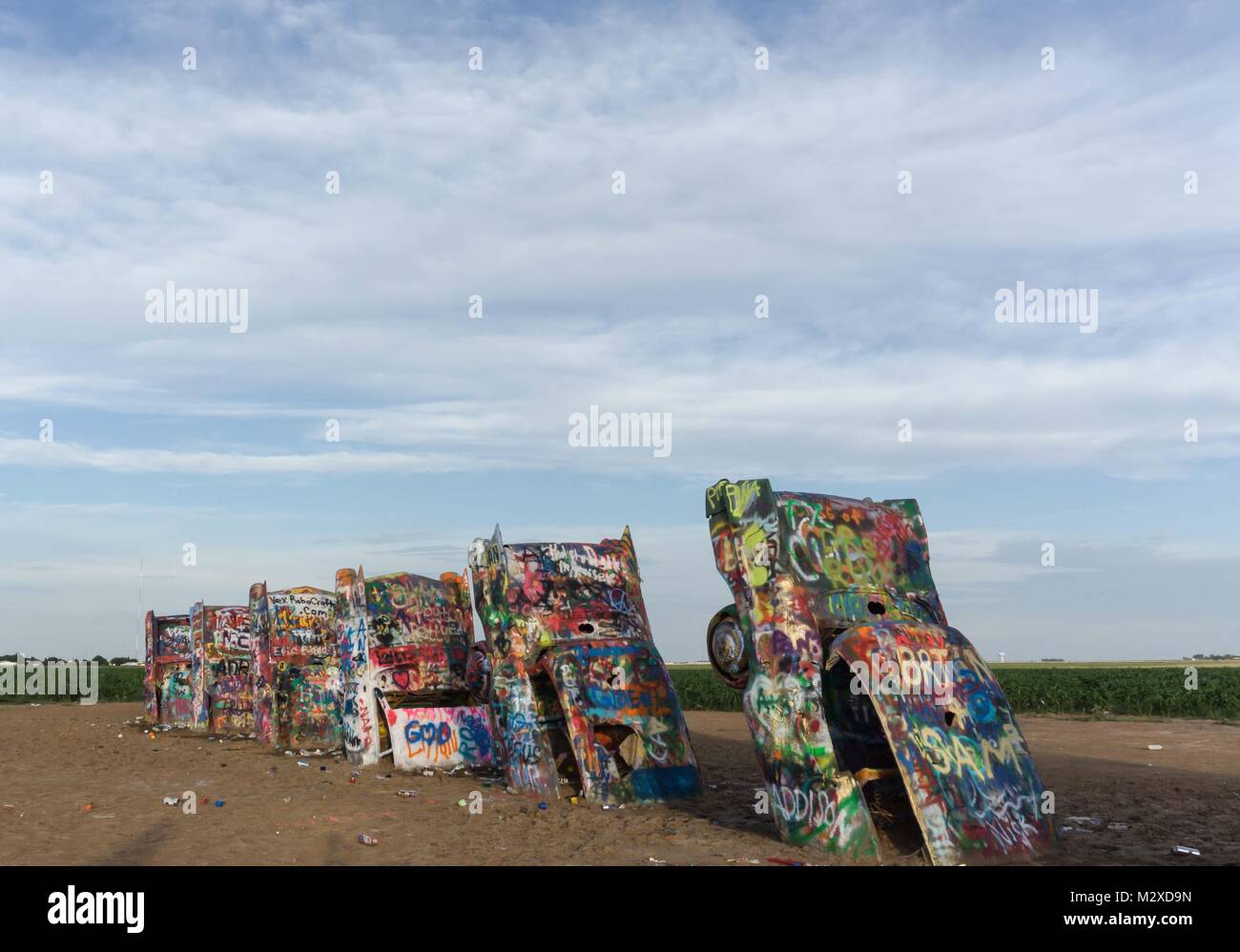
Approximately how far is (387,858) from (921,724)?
569cm

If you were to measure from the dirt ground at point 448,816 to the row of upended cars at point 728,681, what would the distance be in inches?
21.7

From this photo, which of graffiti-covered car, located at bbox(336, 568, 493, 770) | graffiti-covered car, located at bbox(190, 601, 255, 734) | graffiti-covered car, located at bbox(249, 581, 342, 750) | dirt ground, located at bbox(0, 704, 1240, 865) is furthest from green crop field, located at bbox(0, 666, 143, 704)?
graffiti-covered car, located at bbox(336, 568, 493, 770)

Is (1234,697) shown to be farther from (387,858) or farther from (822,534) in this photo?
(387,858)

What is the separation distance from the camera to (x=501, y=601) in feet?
53.9

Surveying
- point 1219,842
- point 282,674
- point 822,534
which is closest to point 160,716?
point 282,674

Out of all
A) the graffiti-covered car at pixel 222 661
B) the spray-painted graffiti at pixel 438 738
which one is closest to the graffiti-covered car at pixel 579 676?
the spray-painted graffiti at pixel 438 738

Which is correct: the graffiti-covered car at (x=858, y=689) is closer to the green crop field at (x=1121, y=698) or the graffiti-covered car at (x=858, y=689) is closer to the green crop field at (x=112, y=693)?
the green crop field at (x=1121, y=698)

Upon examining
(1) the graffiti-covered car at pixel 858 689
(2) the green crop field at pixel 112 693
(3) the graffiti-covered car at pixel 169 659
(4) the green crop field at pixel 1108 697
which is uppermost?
(1) the graffiti-covered car at pixel 858 689

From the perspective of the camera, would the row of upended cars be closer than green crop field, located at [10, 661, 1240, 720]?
Yes

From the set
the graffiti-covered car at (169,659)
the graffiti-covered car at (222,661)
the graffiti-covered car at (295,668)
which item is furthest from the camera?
the graffiti-covered car at (169,659)

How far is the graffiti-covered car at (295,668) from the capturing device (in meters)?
24.1

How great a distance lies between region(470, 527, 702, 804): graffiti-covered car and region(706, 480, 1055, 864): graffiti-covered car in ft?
9.21

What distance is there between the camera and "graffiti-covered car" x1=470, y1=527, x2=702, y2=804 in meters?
14.9

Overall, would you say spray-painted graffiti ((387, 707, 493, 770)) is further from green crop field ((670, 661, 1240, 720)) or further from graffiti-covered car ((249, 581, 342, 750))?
green crop field ((670, 661, 1240, 720))
